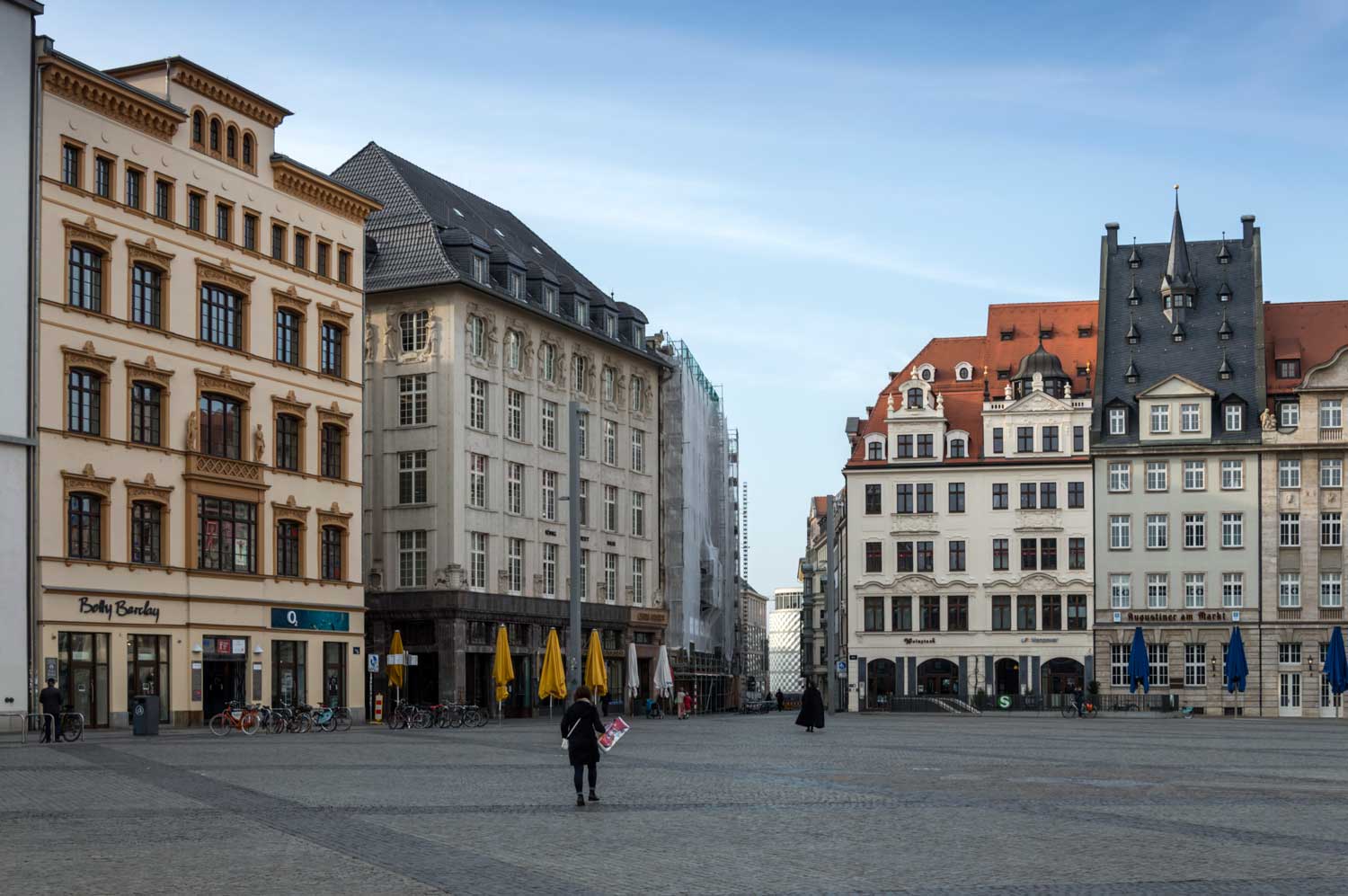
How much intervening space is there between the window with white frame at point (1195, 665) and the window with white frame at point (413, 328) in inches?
1642

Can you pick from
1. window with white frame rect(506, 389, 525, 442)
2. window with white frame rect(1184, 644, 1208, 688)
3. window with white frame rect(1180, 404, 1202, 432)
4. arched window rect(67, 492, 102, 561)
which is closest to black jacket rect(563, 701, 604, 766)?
arched window rect(67, 492, 102, 561)

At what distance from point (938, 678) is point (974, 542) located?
7.24m

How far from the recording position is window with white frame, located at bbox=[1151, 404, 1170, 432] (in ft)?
299

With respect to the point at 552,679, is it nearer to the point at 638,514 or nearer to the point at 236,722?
the point at 236,722

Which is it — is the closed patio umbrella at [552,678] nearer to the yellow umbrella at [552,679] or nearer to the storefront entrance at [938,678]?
the yellow umbrella at [552,679]

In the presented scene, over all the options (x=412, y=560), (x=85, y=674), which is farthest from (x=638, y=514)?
(x=85, y=674)

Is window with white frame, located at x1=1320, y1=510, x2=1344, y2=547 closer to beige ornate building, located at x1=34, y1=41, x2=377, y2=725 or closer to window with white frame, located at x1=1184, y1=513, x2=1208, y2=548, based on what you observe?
window with white frame, located at x1=1184, y1=513, x2=1208, y2=548

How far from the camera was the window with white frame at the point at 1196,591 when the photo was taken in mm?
89562

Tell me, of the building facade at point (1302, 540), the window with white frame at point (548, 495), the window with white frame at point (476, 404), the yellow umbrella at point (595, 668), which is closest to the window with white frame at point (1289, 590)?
the building facade at point (1302, 540)

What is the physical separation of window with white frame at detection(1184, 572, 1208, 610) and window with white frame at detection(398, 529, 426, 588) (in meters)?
39.7

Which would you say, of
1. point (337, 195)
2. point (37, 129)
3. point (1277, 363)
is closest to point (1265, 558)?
point (1277, 363)

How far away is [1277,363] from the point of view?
91.9m

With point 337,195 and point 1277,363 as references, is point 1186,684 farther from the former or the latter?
point 337,195

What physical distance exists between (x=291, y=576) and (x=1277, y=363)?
176 feet
